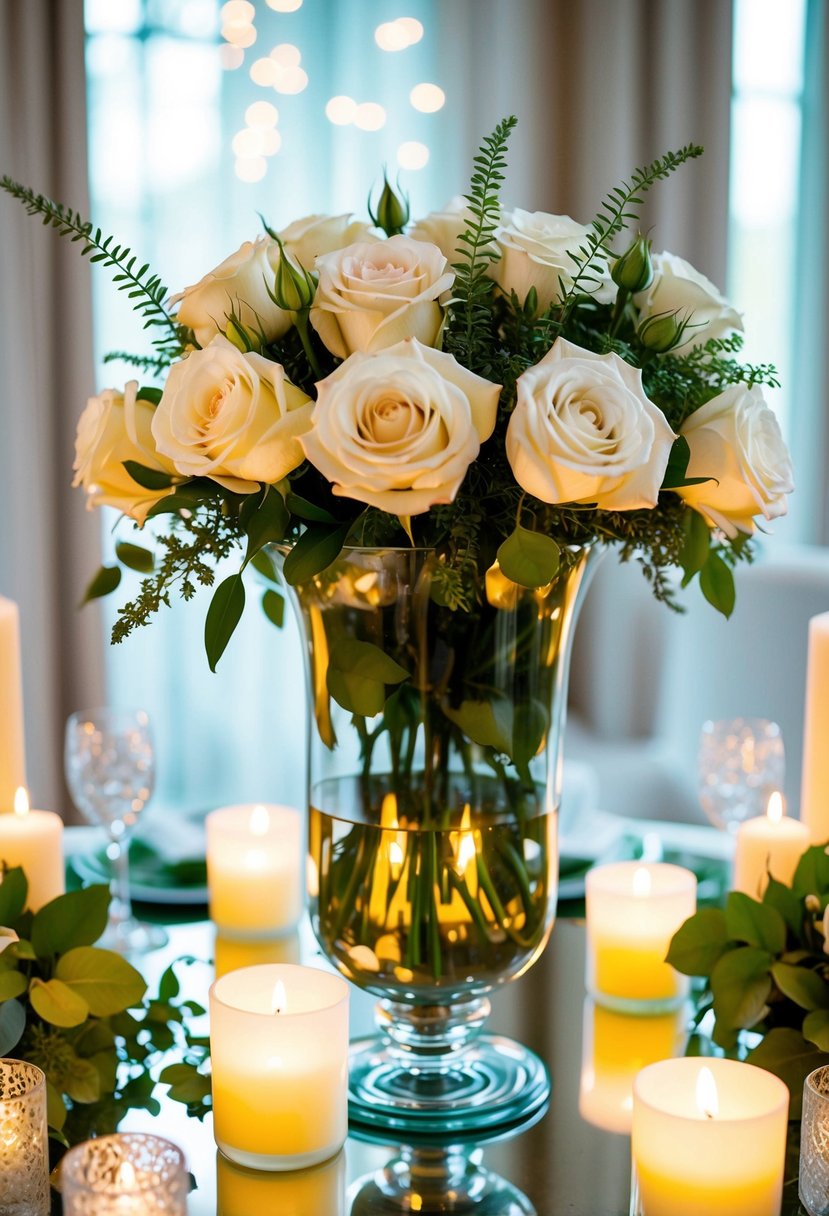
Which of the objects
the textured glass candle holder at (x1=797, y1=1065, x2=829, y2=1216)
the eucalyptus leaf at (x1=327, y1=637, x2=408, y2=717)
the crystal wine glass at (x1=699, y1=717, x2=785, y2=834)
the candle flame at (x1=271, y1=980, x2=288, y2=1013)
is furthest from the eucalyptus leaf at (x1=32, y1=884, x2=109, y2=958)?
the crystal wine glass at (x1=699, y1=717, x2=785, y2=834)

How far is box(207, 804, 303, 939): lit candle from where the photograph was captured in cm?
111

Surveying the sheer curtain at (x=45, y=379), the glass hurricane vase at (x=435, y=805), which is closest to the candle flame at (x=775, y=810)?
the glass hurricane vase at (x=435, y=805)

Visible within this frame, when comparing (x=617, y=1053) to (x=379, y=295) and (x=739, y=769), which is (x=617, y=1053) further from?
(x=379, y=295)

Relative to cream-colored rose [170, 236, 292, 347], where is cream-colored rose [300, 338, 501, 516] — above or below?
below

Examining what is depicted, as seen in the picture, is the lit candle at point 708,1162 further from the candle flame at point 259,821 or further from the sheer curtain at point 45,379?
the sheer curtain at point 45,379

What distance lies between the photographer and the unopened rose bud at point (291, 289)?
29.0 inches

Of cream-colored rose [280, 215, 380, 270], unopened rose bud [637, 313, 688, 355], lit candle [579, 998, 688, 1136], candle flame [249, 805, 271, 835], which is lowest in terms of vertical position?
lit candle [579, 998, 688, 1136]

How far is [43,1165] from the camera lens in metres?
0.70

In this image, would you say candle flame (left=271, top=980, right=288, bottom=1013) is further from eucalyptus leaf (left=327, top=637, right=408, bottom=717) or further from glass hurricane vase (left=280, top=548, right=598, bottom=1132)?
eucalyptus leaf (left=327, top=637, right=408, bottom=717)

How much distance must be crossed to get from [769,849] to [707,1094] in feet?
1.01

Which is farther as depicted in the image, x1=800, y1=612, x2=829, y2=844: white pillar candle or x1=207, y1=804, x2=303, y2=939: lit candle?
x1=207, y1=804, x2=303, y2=939: lit candle

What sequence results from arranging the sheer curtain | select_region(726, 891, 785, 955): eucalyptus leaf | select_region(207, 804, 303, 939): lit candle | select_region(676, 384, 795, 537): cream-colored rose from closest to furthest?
select_region(676, 384, 795, 537): cream-colored rose
select_region(726, 891, 785, 955): eucalyptus leaf
select_region(207, 804, 303, 939): lit candle
the sheer curtain

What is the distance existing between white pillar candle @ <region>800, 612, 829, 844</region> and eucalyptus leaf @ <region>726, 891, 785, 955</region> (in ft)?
0.45

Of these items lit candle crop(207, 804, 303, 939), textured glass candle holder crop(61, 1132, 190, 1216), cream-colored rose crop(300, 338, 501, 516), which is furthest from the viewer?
lit candle crop(207, 804, 303, 939)
